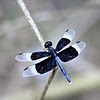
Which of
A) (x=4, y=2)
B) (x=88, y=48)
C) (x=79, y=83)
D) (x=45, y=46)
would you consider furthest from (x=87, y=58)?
(x=45, y=46)

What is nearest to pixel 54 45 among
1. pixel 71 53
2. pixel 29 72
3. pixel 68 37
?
pixel 68 37

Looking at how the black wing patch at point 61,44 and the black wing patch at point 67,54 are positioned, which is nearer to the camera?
the black wing patch at point 67,54

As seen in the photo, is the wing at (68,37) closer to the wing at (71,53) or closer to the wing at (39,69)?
the wing at (71,53)

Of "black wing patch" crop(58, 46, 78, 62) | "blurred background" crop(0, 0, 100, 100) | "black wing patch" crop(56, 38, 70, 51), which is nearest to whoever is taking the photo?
"black wing patch" crop(58, 46, 78, 62)

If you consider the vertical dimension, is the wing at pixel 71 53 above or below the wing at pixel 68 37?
below

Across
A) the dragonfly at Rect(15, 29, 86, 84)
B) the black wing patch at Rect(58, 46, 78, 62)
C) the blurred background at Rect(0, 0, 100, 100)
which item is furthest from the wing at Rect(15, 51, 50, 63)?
the blurred background at Rect(0, 0, 100, 100)

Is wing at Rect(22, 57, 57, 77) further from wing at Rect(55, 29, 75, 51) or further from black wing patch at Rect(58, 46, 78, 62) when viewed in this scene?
wing at Rect(55, 29, 75, 51)

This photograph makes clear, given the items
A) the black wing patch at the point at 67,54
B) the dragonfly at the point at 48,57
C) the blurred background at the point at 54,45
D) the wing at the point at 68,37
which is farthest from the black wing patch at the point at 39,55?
the blurred background at the point at 54,45

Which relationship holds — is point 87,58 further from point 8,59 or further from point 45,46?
point 45,46

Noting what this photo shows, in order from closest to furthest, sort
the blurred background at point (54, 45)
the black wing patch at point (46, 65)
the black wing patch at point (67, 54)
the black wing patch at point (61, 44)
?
the black wing patch at point (46, 65) → the black wing patch at point (67, 54) → the black wing patch at point (61, 44) → the blurred background at point (54, 45)

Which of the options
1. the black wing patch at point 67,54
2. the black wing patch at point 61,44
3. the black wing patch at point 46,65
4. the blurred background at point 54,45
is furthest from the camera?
the blurred background at point 54,45
